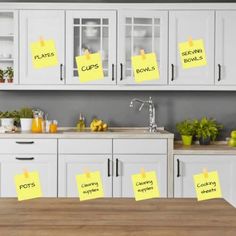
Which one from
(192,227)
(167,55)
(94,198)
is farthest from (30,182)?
(167,55)

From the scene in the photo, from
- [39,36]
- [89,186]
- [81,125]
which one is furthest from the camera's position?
[81,125]

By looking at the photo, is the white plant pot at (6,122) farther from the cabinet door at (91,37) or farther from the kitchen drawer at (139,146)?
the kitchen drawer at (139,146)

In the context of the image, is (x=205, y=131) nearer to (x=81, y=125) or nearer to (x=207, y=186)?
(x=81, y=125)

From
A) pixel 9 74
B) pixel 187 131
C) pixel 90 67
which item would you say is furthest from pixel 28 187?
pixel 187 131

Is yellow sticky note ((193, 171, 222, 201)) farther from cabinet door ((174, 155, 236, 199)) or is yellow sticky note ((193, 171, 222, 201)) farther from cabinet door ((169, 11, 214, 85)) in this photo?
cabinet door ((169, 11, 214, 85))

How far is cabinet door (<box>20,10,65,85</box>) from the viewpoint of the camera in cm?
418

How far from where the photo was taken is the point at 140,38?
13.8 ft

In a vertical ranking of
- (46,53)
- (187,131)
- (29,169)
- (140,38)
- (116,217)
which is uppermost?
(140,38)

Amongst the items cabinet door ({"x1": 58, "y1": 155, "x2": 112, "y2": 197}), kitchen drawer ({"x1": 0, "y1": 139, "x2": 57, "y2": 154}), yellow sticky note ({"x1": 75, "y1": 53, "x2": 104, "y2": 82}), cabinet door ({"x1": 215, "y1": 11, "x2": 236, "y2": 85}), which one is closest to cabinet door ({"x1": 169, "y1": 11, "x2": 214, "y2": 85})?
cabinet door ({"x1": 215, "y1": 11, "x2": 236, "y2": 85})

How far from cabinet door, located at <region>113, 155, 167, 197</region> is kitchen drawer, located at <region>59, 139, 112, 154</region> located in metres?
0.12

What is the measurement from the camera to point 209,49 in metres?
4.20

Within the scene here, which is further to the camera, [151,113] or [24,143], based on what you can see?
[151,113]

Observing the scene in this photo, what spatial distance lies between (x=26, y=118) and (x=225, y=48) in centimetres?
189

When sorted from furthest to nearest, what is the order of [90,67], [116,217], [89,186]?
[90,67] < [89,186] < [116,217]
